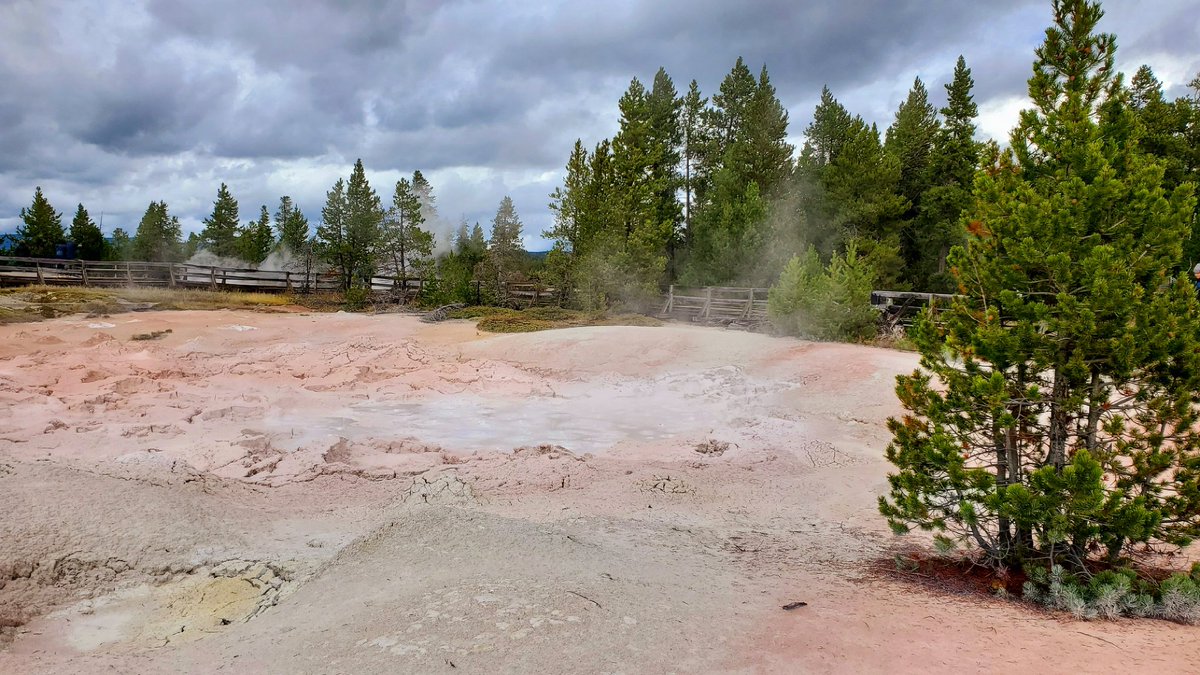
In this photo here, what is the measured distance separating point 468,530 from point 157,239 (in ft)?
201

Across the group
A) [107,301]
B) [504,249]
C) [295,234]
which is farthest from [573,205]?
[295,234]

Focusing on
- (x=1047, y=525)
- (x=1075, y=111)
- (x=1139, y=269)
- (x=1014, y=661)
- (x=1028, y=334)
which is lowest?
(x=1014, y=661)

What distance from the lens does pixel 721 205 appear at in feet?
119

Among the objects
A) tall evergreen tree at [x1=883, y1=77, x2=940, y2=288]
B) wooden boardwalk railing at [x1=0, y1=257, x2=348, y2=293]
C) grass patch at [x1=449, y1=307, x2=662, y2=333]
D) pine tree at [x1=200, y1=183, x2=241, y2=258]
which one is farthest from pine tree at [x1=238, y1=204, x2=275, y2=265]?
tall evergreen tree at [x1=883, y1=77, x2=940, y2=288]

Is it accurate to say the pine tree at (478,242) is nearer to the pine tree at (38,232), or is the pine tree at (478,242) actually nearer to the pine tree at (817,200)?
the pine tree at (817,200)

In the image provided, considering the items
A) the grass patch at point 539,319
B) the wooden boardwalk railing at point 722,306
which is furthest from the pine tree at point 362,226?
the wooden boardwalk railing at point 722,306

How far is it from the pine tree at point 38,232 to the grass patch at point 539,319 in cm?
4041

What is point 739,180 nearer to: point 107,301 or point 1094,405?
point 107,301

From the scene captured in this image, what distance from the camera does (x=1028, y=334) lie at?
5.03m

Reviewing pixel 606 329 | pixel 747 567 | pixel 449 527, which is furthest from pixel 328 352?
pixel 747 567

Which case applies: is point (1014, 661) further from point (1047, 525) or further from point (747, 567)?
point (747, 567)

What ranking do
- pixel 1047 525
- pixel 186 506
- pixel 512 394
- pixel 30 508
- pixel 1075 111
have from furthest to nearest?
pixel 512 394 → pixel 186 506 → pixel 30 508 → pixel 1075 111 → pixel 1047 525

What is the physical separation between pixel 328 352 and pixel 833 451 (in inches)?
537

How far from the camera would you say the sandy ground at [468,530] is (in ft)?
12.9
